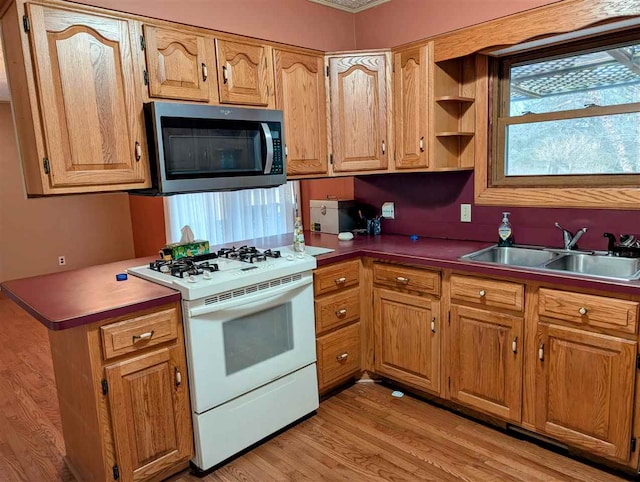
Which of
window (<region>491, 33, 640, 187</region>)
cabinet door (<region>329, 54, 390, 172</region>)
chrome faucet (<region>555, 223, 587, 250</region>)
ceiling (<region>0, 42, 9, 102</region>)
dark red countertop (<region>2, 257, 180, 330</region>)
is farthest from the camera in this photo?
ceiling (<region>0, 42, 9, 102</region>)

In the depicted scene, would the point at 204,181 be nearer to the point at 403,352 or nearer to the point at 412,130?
the point at 412,130

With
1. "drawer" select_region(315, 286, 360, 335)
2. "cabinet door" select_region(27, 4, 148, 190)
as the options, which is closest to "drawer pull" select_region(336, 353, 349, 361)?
"drawer" select_region(315, 286, 360, 335)

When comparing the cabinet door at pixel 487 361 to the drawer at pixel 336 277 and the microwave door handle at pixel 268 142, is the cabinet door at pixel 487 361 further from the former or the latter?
the microwave door handle at pixel 268 142

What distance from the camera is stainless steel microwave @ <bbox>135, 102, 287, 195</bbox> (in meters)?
2.13

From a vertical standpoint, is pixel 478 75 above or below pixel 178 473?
above

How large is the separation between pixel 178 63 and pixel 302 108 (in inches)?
31.4

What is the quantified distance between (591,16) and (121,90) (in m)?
2.19

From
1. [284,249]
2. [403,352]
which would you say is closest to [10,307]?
[284,249]

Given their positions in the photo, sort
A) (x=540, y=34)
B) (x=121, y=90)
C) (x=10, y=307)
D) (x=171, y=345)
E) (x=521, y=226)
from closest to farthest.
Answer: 1. (x=171, y=345)
2. (x=121, y=90)
3. (x=540, y=34)
4. (x=521, y=226)
5. (x=10, y=307)

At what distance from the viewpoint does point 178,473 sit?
2.12 metres

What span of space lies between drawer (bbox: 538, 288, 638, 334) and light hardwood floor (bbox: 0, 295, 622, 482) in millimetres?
696

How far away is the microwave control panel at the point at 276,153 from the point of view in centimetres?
254

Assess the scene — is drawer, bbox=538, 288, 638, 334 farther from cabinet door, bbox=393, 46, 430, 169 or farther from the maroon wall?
cabinet door, bbox=393, 46, 430, 169

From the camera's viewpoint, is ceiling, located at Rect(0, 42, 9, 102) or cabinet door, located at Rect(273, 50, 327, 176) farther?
ceiling, located at Rect(0, 42, 9, 102)
